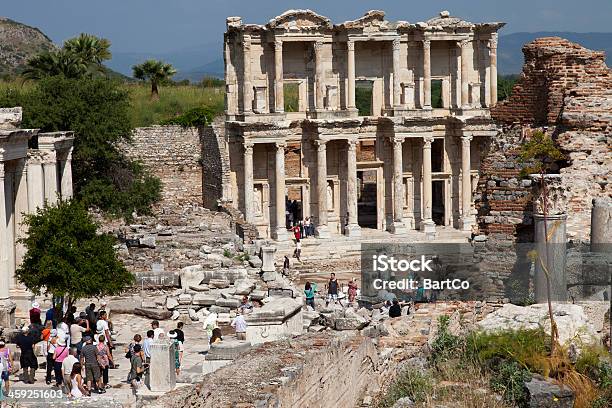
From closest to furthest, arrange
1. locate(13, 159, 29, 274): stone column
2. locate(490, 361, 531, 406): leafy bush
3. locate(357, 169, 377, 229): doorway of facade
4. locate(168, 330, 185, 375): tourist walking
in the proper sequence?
locate(490, 361, 531, 406): leafy bush → locate(168, 330, 185, 375): tourist walking → locate(13, 159, 29, 274): stone column → locate(357, 169, 377, 229): doorway of facade

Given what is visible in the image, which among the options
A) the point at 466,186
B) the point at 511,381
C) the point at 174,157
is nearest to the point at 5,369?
the point at 511,381

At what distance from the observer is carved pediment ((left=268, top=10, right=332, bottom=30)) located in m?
49.2

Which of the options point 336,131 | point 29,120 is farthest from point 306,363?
point 336,131

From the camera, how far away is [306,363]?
15.0 meters

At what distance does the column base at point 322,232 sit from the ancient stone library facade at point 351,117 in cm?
8

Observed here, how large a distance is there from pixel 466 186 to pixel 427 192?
6.14 feet

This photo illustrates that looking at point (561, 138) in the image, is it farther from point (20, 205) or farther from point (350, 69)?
point (350, 69)

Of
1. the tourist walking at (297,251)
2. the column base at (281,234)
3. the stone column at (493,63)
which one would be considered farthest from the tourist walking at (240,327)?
the stone column at (493,63)

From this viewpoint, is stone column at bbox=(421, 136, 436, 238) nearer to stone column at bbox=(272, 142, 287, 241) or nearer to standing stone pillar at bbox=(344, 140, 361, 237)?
standing stone pillar at bbox=(344, 140, 361, 237)

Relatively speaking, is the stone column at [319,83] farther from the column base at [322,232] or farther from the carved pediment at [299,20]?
the column base at [322,232]

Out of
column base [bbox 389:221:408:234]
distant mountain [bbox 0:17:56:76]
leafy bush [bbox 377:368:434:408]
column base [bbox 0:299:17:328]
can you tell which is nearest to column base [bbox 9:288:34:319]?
column base [bbox 0:299:17:328]

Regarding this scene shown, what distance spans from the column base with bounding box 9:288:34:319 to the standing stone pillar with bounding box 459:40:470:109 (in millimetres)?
27128

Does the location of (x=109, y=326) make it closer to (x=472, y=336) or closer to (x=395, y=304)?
(x=395, y=304)

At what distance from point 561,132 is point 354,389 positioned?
296 inches
